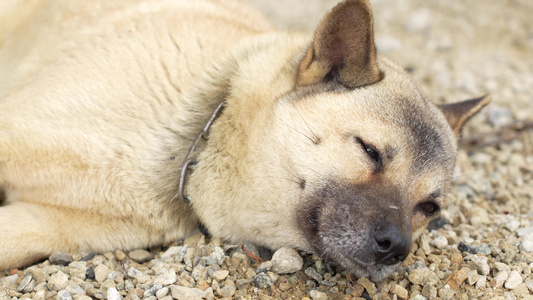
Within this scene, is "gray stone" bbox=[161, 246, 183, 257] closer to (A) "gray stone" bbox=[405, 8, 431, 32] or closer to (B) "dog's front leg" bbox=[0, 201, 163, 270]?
(B) "dog's front leg" bbox=[0, 201, 163, 270]

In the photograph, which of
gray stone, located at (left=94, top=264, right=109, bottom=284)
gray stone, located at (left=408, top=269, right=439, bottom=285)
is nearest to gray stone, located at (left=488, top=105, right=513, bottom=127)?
gray stone, located at (left=408, top=269, right=439, bottom=285)

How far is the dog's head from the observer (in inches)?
122

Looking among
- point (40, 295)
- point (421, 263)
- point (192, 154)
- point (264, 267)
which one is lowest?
point (421, 263)

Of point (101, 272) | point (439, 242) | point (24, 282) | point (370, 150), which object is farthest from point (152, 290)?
point (439, 242)

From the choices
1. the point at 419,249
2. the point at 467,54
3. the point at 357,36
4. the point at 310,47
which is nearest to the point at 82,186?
the point at 310,47

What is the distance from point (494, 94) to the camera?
20.8 ft

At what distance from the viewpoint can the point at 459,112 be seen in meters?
4.33

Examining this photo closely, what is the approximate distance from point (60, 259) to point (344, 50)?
89.4 inches

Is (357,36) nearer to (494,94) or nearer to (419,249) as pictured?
(419,249)

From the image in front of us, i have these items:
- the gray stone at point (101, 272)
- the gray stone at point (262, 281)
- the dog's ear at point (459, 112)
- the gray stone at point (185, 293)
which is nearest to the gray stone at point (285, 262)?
the gray stone at point (262, 281)

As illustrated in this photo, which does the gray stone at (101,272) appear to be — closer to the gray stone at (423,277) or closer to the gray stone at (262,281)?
the gray stone at (262,281)

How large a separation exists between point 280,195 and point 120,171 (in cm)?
108

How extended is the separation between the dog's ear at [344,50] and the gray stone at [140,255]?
5.11ft

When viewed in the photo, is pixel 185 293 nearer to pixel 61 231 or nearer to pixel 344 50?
pixel 61 231
